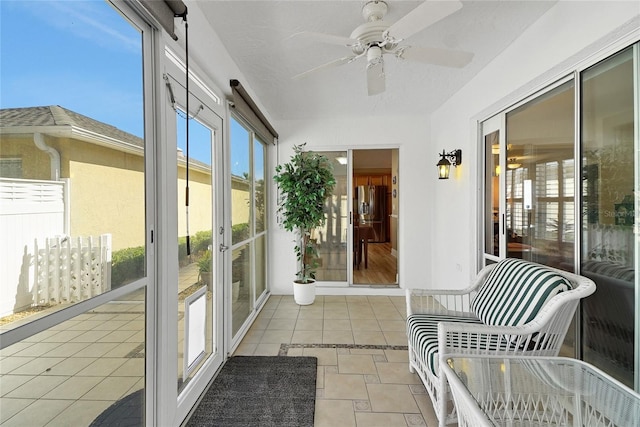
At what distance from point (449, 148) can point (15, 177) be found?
373 centimetres

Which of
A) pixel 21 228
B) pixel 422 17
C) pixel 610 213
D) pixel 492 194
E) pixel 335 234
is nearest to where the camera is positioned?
pixel 21 228

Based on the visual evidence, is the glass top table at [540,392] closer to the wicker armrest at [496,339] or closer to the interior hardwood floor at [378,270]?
the wicker armrest at [496,339]

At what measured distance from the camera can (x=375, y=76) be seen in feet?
6.70

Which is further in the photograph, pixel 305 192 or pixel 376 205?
pixel 376 205

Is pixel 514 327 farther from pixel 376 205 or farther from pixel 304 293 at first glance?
pixel 376 205

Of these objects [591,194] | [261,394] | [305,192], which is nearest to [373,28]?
[591,194]

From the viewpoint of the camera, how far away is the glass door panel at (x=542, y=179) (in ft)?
6.28

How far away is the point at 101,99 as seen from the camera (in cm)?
117

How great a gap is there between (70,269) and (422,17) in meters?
1.94

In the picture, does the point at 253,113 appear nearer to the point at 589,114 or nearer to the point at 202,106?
the point at 202,106

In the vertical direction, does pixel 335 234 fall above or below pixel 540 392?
above

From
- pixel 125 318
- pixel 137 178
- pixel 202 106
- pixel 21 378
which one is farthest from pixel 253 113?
pixel 21 378

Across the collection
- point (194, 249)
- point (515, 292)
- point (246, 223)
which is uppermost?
point (246, 223)

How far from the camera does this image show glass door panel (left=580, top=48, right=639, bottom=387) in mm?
1499
